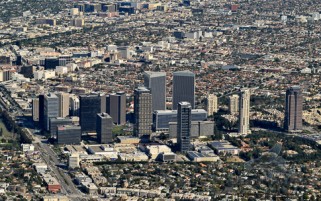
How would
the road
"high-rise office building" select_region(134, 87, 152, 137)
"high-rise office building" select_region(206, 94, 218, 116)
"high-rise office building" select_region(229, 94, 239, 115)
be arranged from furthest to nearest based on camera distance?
"high-rise office building" select_region(229, 94, 239, 115) < "high-rise office building" select_region(206, 94, 218, 116) < "high-rise office building" select_region(134, 87, 152, 137) < the road

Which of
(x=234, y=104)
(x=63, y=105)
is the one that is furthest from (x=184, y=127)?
(x=234, y=104)

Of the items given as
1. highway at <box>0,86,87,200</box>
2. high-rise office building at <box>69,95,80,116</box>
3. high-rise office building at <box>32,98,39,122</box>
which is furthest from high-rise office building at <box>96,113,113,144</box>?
high-rise office building at <box>32,98,39,122</box>

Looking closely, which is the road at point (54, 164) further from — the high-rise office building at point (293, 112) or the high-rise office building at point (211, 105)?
the high-rise office building at point (293, 112)

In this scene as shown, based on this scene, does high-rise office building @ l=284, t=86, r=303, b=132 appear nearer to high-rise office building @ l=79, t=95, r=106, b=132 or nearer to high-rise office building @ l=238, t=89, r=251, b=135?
high-rise office building @ l=238, t=89, r=251, b=135

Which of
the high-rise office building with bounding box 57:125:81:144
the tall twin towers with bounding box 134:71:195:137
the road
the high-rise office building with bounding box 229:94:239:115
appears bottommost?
the road

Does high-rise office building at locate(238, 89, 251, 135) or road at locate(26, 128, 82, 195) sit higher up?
high-rise office building at locate(238, 89, 251, 135)

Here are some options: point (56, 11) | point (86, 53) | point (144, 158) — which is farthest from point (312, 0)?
point (144, 158)

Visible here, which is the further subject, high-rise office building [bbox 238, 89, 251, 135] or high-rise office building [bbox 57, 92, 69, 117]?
high-rise office building [bbox 57, 92, 69, 117]

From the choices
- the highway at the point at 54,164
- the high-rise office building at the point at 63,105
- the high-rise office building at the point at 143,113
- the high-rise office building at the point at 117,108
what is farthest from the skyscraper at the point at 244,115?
the highway at the point at 54,164

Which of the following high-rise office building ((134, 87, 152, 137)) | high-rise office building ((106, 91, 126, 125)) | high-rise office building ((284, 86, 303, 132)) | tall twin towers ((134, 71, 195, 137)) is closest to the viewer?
high-rise office building ((134, 87, 152, 137))
